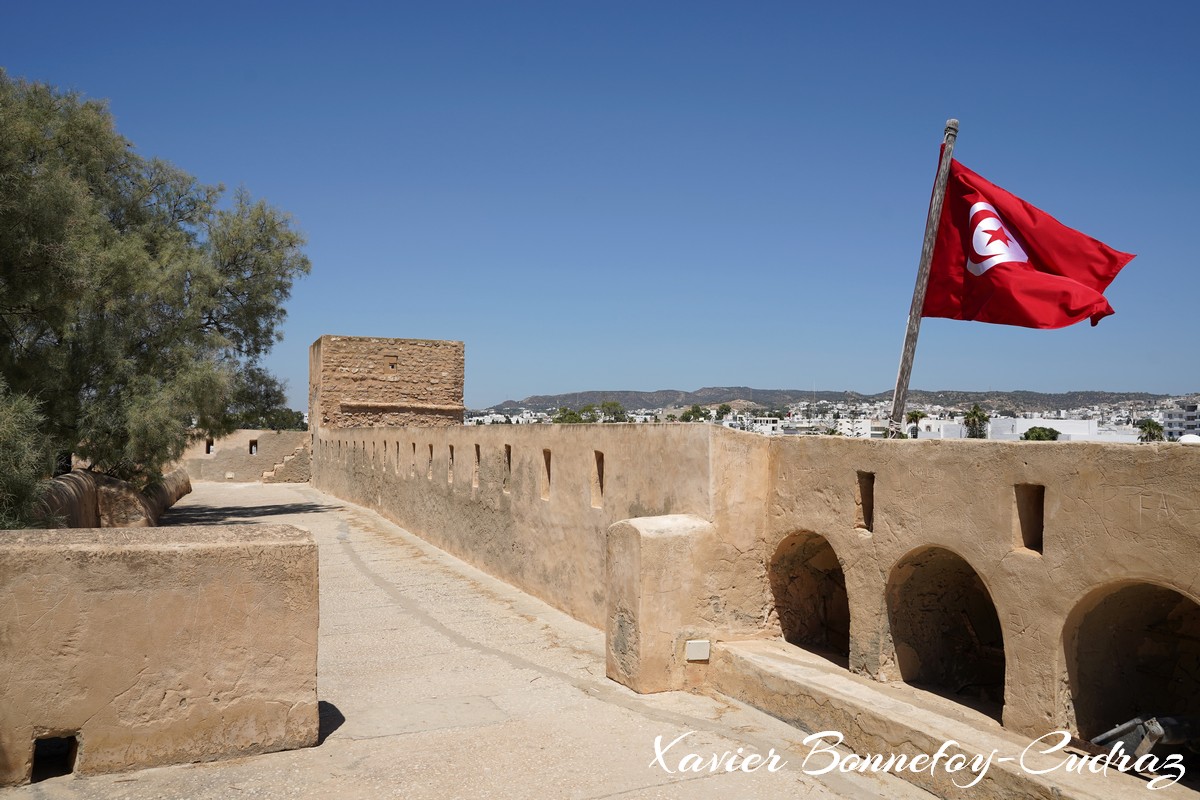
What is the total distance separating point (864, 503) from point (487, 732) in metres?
2.86

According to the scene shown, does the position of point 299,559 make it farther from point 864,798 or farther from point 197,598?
point 864,798

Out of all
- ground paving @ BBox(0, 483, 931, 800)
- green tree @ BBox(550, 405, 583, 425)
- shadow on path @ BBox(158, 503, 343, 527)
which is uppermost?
green tree @ BBox(550, 405, 583, 425)

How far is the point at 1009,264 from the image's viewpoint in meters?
7.29

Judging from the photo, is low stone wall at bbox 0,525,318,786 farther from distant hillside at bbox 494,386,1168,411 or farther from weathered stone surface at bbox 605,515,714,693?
distant hillside at bbox 494,386,1168,411

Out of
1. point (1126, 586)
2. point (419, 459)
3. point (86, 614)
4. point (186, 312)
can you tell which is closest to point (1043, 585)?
point (1126, 586)

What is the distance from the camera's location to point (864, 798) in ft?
14.9

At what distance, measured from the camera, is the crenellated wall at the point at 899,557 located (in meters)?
4.43

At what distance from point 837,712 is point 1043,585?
4.57ft

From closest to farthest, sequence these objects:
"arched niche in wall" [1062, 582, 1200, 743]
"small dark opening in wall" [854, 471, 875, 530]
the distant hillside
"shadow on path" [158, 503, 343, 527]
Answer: "arched niche in wall" [1062, 582, 1200, 743], "small dark opening in wall" [854, 471, 875, 530], "shadow on path" [158, 503, 343, 527], the distant hillside

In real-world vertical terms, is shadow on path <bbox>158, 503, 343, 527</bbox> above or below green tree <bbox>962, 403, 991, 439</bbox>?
below

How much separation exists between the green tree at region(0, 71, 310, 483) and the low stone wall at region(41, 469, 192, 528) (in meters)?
0.55

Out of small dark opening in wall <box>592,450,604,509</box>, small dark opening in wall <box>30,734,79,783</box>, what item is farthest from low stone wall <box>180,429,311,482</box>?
small dark opening in wall <box>30,734,79,783</box>

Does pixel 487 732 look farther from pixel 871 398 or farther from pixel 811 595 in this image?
pixel 871 398

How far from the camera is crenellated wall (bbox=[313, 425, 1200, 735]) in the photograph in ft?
14.5
